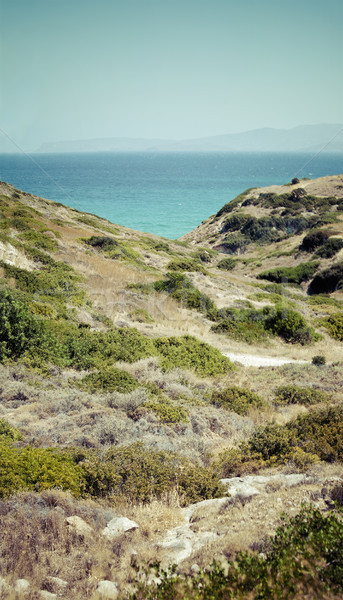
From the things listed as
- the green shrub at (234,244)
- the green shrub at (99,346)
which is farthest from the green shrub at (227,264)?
the green shrub at (99,346)

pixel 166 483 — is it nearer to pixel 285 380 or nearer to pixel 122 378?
pixel 122 378

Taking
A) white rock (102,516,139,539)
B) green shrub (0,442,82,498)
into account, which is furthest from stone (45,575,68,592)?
green shrub (0,442,82,498)

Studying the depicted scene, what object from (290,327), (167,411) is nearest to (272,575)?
(167,411)

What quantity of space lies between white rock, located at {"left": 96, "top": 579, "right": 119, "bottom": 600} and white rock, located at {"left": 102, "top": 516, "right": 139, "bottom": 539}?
0.70 m

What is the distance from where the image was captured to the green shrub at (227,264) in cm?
4476

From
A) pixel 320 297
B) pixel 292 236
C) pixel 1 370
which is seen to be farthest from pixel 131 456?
pixel 292 236

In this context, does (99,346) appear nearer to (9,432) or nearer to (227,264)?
(9,432)

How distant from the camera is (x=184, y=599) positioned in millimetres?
2832

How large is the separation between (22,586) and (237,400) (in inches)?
260

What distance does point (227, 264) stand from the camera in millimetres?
45375

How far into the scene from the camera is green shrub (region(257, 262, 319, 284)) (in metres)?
36.4

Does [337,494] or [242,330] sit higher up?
[337,494]

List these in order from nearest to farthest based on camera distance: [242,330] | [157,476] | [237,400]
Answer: [157,476] < [237,400] < [242,330]

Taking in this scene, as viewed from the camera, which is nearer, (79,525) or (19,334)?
(79,525)
